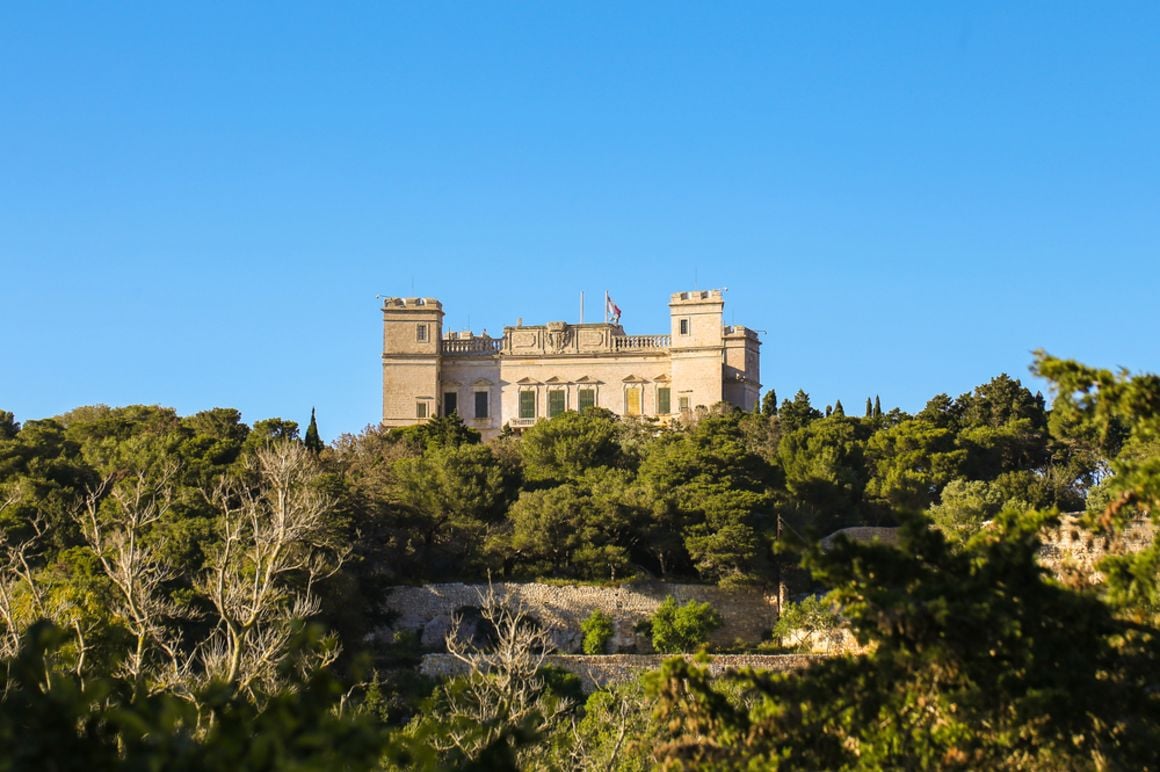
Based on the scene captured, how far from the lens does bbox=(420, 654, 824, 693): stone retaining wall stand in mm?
33750

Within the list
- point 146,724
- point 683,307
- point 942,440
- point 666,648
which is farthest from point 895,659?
point 683,307

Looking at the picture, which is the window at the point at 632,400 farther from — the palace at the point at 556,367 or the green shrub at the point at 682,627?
the green shrub at the point at 682,627

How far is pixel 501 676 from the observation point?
24906 mm

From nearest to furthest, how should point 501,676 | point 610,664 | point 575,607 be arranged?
point 501,676, point 610,664, point 575,607

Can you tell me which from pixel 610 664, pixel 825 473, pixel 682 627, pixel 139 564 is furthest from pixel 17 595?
pixel 825 473

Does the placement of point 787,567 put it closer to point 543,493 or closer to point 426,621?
point 543,493

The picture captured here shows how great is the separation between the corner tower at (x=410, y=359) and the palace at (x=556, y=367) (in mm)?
34

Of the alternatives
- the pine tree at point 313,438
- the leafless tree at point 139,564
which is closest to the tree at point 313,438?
the pine tree at point 313,438

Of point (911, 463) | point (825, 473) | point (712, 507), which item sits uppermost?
point (911, 463)

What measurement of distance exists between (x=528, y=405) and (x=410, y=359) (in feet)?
14.2

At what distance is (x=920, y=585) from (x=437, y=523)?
3014cm

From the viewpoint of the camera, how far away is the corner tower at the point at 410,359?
5844 cm

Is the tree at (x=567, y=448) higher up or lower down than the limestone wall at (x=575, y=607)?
higher up

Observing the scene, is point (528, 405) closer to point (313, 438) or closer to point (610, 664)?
point (313, 438)
